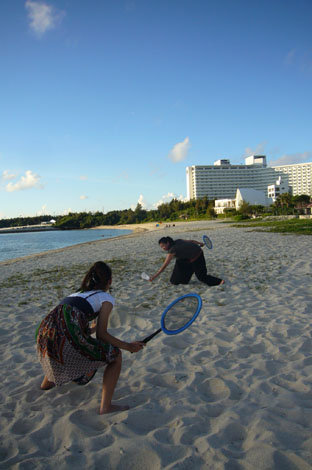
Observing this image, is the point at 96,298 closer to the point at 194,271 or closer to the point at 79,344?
the point at 79,344

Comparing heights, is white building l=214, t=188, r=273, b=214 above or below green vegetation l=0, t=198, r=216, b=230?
above

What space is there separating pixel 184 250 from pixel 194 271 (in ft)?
2.35

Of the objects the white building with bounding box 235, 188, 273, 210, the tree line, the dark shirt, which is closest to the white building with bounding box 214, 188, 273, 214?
the white building with bounding box 235, 188, 273, 210

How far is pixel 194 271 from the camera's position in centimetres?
863

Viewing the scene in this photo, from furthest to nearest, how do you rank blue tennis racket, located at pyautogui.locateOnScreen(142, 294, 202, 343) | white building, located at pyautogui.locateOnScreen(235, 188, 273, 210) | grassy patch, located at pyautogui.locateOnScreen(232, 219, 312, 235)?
white building, located at pyautogui.locateOnScreen(235, 188, 273, 210), grassy patch, located at pyautogui.locateOnScreen(232, 219, 312, 235), blue tennis racket, located at pyautogui.locateOnScreen(142, 294, 202, 343)

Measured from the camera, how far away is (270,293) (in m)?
7.51

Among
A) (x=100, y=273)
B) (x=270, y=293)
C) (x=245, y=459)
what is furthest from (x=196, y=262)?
(x=245, y=459)

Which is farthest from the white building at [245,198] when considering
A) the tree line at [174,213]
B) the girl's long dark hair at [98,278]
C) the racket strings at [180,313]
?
the girl's long dark hair at [98,278]

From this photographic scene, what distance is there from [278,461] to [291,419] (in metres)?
0.59

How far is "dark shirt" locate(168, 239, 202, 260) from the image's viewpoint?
833 centimetres

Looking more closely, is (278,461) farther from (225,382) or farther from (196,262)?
(196,262)

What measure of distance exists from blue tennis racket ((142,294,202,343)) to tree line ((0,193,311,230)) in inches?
3460

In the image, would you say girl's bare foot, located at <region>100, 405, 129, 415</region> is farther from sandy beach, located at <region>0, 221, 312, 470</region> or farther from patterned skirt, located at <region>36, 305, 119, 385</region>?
patterned skirt, located at <region>36, 305, 119, 385</region>

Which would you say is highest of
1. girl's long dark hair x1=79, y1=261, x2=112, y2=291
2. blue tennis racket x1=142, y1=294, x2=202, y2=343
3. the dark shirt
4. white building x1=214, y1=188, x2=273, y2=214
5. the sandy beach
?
white building x1=214, y1=188, x2=273, y2=214
